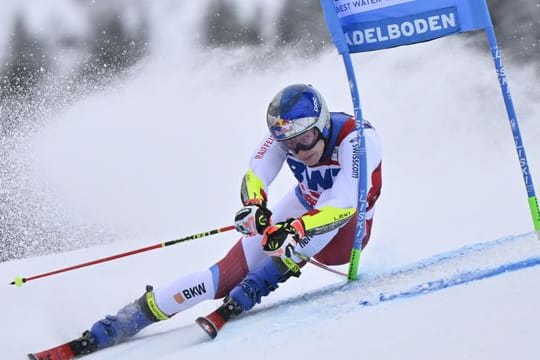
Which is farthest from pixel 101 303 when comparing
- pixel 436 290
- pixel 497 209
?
pixel 497 209

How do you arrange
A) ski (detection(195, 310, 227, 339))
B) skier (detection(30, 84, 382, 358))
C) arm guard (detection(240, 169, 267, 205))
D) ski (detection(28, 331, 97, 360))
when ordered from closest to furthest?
ski (detection(195, 310, 227, 339)), ski (detection(28, 331, 97, 360)), skier (detection(30, 84, 382, 358)), arm guard (detection(240, 169, 267, 205))

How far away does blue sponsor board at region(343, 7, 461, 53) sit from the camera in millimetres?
3564

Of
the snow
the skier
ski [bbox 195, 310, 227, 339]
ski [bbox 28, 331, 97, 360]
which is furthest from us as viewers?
the skier

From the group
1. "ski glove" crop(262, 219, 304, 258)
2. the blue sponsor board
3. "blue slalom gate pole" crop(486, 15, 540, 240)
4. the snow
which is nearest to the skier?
"ski glove" crop(262, 219, 304, 258)

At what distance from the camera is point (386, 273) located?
3.84 m

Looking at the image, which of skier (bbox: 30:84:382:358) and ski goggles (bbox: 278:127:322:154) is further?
ski goggles (bbox: 278:127:322:154)

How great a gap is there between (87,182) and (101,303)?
434 centimetres

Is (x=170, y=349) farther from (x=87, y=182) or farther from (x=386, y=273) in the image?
(x=87, y=182)

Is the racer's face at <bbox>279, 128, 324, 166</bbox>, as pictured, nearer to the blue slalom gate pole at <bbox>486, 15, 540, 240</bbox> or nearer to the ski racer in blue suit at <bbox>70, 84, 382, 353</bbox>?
the ski racer in blue suit at <bbox>70, 84, 382, 353</bbox>

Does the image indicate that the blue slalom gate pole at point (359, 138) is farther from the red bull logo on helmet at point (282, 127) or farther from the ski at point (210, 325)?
the ski at point (210, 325)

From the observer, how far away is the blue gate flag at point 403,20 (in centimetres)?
356

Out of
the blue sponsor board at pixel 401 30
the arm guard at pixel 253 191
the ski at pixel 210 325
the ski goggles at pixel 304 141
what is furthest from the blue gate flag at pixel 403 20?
the ski at pixel 210 325

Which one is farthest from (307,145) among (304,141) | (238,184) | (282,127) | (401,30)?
(238,184)

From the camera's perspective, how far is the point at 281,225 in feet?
10.9
